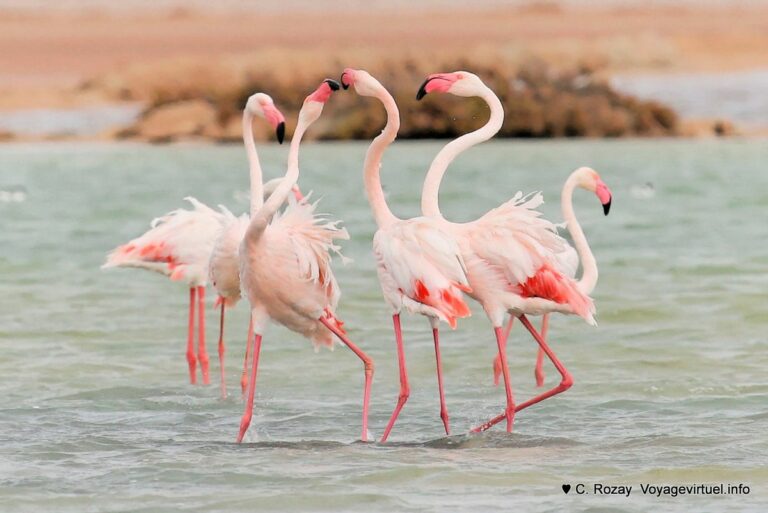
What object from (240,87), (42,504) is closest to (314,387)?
(42,504)

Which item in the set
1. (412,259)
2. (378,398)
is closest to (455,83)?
(412,259)

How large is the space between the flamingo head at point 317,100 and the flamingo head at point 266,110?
144 mm

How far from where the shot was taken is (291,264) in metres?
7.75

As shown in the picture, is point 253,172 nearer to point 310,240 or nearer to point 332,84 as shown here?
point 310,240

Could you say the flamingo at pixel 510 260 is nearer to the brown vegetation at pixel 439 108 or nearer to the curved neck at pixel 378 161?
the curved neck at pixel 378 161

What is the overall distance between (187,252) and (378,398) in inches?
66.2

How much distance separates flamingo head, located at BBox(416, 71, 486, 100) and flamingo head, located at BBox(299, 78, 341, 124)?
0.54m

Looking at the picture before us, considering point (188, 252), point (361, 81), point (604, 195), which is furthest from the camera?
point (188, 252)

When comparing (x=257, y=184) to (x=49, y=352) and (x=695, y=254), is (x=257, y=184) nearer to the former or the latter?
(x=49, y=352)

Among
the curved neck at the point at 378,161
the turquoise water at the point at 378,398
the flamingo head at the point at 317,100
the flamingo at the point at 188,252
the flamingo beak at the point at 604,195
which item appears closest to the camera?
the turquoise water at the point at 378,398

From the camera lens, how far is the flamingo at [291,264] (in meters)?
7.64

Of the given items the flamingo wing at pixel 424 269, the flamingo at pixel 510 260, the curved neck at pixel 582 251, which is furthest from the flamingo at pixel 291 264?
the curved neck at pixel 582 251

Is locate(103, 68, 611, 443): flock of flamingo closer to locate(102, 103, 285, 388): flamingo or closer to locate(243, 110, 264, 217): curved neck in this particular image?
locate(243, 110, 264, 217): curved neck

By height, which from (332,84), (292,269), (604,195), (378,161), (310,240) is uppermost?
(332,84)
